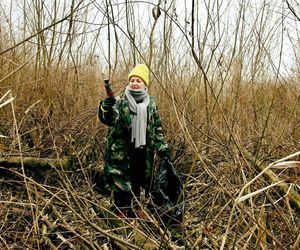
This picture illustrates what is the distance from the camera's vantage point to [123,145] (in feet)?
10.1

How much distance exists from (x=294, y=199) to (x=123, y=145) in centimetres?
143

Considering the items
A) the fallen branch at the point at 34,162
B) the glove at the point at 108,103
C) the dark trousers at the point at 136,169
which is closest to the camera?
the glove at the point at 108,103

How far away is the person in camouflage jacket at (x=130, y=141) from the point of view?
3.02 metres

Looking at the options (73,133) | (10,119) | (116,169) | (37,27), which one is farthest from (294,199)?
(37,27)

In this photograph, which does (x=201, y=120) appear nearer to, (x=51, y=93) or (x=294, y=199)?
(x=51, y=93)

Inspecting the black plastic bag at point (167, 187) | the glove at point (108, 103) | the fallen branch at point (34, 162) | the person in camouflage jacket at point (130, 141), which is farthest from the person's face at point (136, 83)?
the fallen branch at point (34, 162)

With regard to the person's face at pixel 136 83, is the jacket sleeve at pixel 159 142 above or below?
below

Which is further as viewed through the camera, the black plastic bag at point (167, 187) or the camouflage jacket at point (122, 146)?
the camouflage jacket at point (122, 146)

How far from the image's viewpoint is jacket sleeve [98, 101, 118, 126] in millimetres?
2916

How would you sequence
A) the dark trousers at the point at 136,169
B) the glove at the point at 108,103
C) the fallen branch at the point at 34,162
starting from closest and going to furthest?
the glove at the point at 108,103 → the fallen branch at the point at 34,162 → the dark trousers at the point at 136,169

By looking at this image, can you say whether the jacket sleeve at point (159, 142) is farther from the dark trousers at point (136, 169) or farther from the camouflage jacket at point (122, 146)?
the dark trousers at point (136, 169)

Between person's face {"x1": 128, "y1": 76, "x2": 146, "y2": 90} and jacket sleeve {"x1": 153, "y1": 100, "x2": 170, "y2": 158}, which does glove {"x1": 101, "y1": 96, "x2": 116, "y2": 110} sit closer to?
person's face {"x1": 128, "y1": 76, "x2": 146, "y2": 90}

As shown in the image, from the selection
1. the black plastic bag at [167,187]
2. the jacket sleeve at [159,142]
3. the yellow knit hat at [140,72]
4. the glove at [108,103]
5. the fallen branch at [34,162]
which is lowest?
the black plastic bag at [167,187]

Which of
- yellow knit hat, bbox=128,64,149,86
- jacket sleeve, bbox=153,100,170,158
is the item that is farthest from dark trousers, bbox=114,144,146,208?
yellow knit hat, bbox=128,64,149,86
